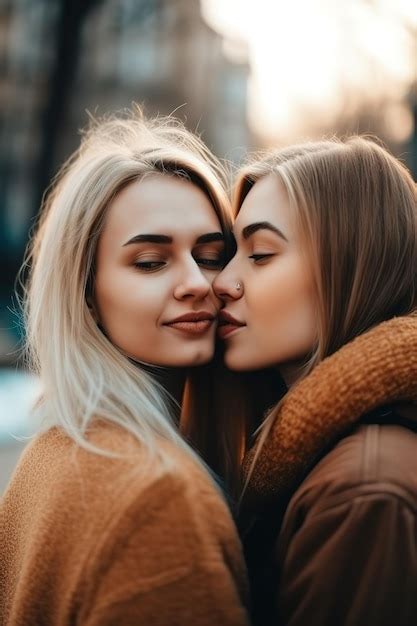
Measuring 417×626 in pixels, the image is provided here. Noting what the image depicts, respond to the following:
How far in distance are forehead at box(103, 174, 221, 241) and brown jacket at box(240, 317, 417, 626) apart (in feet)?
1.90

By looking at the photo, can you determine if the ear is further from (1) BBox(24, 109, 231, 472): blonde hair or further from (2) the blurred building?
(2) the blurred building

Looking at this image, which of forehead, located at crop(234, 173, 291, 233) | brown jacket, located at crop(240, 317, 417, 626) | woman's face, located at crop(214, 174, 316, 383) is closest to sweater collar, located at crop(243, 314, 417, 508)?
brown jacket, located at crop(240, 317, 417, 626)

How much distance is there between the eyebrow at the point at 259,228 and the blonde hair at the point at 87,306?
0.14 metres

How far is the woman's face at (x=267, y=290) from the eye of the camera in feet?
5.45

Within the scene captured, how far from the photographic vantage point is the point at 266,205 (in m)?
1.75

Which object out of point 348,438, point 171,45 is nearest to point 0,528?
point 348,438

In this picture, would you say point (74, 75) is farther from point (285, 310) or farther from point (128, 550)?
point (128, 550)

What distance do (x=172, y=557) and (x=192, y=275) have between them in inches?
31.5

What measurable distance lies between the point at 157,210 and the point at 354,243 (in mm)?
549

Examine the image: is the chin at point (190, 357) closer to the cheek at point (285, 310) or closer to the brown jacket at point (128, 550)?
the cheek at point (285, 310)

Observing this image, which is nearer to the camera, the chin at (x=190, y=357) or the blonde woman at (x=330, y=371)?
the blonde woman at (x=330, y=371)

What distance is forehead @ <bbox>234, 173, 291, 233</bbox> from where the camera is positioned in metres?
1.71

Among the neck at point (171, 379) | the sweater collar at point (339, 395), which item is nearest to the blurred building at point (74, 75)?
the neck at point (171, 379)

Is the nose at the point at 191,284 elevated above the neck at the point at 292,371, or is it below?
above
